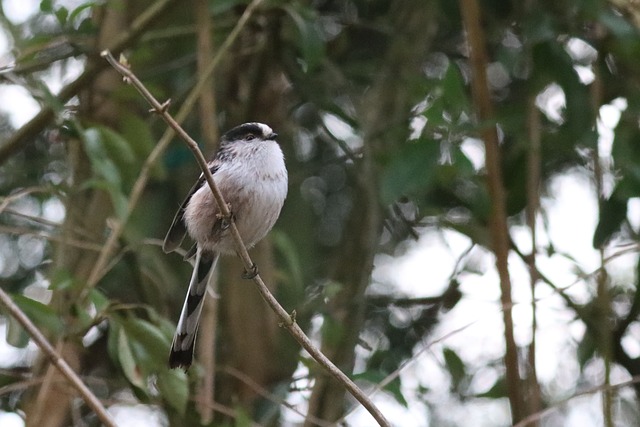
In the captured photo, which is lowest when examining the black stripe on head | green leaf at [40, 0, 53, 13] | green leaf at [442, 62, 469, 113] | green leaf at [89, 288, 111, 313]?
green leaf at [89, 288, 111, 313]

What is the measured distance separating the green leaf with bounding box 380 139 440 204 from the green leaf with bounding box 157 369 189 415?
0.92 meters

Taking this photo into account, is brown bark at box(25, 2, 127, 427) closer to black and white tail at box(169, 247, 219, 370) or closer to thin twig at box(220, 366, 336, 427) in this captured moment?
black and white tail at box(169, 247, 219, 370)

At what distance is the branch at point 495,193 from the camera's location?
3.40 m

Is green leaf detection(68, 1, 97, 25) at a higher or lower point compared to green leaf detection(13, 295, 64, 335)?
higher

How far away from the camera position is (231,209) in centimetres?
290

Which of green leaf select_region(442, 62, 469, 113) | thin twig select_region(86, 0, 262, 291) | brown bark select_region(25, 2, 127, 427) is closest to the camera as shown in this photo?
green leaf select_region(442, 62, 469, 113)

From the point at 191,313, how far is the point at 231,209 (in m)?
0.37

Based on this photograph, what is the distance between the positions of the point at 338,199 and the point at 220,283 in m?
0.85

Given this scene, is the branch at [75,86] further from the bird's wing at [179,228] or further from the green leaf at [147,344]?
the green leaf at [147,344]

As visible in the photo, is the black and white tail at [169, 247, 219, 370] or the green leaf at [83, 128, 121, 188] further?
the green leaf at [83, 128, 121, 188]

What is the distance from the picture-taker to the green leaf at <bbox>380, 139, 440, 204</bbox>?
3.20 metres

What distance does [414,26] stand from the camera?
13.2 ft

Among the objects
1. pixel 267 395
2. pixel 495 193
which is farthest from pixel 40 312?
pixel 495 193

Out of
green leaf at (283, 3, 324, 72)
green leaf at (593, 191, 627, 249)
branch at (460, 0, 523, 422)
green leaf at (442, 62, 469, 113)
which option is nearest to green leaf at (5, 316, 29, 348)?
green leaf at (283, 3, 324, 72)
